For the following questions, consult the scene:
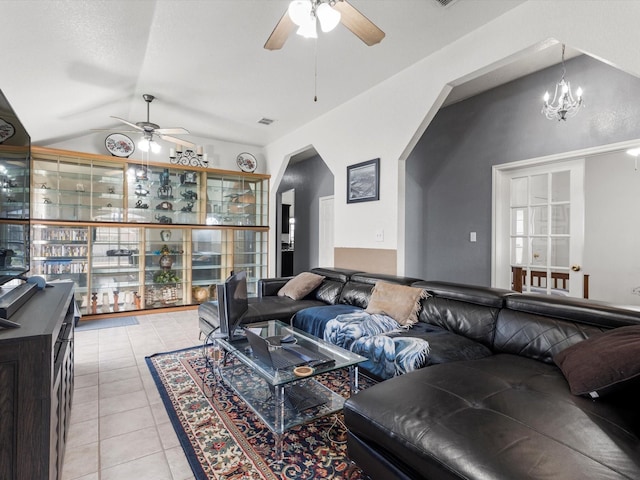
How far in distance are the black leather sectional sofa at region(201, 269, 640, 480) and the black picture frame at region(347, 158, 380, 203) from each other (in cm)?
178

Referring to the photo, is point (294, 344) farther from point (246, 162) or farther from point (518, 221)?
point (246, 162)

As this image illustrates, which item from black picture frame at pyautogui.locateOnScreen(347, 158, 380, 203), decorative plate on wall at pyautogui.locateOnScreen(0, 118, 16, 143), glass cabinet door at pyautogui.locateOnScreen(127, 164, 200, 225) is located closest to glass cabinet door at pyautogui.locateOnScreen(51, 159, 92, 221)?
glass cabinet door at pyautogui.locateOnScreen(127, 164, 200, 225)

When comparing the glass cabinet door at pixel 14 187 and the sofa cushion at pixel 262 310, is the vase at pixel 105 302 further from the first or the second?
the glass cabinet door at pixel 14 187

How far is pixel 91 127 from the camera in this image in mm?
4535

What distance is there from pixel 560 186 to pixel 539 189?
0.63 ft

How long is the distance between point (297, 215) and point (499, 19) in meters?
5.24

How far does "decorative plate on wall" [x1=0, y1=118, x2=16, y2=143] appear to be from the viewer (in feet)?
4.88

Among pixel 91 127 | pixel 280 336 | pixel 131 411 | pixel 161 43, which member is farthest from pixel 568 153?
pixel 91 127

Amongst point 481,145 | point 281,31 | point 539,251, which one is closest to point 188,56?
point 281,31

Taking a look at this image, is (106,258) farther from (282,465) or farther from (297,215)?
(282,465)

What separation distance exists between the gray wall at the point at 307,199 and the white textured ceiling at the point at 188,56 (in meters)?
2.11

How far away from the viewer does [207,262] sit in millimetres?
5512

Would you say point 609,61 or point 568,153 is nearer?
point 609,61

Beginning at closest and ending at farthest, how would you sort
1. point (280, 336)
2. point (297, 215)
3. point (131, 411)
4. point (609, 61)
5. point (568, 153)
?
point (609, 61) → point (131, 411) → point (280, 336) → point (568, 153) → point (297, 215)
